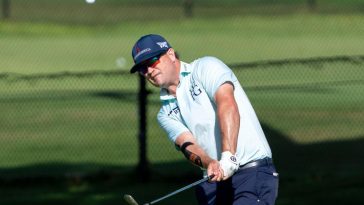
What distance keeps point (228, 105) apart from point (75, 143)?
8.68 metres

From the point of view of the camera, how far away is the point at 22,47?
2970 cm

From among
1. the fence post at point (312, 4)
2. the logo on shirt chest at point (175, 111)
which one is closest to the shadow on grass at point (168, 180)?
the logo on shirt chest at point (175, 111)

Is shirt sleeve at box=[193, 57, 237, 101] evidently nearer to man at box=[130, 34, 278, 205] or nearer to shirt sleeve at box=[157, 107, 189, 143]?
man at box=[130, 34, 278, 205]

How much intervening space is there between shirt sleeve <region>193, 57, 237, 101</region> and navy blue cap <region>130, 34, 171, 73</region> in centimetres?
26

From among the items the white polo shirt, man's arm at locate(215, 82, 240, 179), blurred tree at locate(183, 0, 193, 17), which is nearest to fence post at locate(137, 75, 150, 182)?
the white polo shirt

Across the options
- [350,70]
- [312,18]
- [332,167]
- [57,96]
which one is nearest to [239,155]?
[332,167]

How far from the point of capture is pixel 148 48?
732 centimetres

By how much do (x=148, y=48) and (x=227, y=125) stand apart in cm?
74

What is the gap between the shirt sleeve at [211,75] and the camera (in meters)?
7.18

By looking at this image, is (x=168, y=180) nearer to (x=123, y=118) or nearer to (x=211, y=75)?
(x=123, y=118)

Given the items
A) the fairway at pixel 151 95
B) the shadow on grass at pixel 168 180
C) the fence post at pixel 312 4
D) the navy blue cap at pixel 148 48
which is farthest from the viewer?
the fence post at pixel 312 4

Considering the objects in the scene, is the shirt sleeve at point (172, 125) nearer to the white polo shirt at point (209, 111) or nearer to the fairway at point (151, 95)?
the white polo shirt at point (209, 111)

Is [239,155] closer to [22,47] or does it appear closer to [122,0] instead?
[22,47]

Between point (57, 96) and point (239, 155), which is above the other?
point (57, 96)
